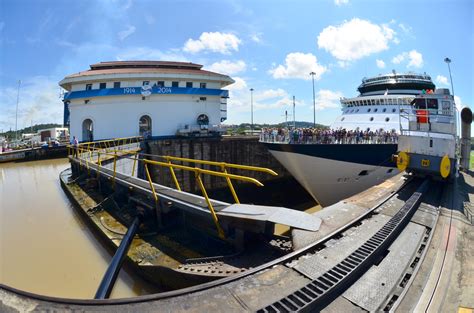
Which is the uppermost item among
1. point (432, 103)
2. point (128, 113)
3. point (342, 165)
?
point (128, 113)

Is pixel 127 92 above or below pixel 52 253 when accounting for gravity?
above

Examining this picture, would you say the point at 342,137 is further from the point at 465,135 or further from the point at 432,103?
the point at 465,135

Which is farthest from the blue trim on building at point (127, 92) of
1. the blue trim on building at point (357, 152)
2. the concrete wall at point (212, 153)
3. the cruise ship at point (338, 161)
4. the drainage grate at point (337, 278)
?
the drainage grate at point (337, 278)

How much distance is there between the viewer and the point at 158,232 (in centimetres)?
518

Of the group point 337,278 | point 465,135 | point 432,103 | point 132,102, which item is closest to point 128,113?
point 132,102

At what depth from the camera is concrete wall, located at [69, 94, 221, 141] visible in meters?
22.1

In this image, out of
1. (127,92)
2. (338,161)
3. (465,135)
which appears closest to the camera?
(465,135)

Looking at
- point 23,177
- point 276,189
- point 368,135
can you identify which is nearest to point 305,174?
point 368,135

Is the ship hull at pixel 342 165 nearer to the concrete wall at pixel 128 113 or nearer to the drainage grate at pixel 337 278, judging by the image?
the drainage grate at pixel 337 278

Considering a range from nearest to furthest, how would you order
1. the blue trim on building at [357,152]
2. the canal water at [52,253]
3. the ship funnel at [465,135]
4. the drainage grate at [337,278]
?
1. the drainage grate at [337,278]
2. the canal water at [52,253]
3. the ship funnel at [465,135]
4. the blue trim on building at [357,152]

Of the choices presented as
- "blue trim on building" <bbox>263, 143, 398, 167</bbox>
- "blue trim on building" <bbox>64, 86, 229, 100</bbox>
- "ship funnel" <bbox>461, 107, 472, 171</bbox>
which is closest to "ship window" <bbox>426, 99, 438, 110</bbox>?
"ship funnel" <bbox>461, 107, 472, 171</bbox>

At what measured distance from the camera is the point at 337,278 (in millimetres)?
2871

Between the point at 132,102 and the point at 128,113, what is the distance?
3.35 feet

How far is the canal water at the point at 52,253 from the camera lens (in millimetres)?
Answer: 4487
